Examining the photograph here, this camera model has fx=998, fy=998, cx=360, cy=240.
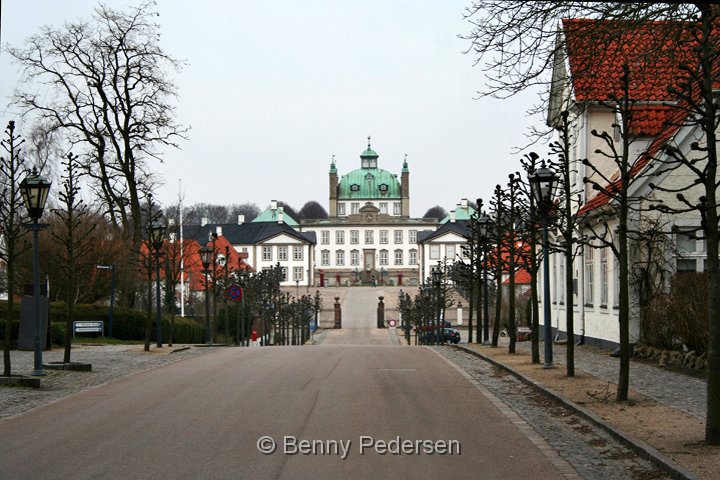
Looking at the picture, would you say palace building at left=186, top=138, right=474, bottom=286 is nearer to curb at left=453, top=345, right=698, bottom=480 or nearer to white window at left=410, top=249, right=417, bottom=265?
white window at left=410, top=249, right=417, bottom=265

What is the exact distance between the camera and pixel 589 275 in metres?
30.4

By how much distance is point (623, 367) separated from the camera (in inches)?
542

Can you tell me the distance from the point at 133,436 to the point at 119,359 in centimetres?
1524

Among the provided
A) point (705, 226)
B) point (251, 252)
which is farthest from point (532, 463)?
point (251, 252)

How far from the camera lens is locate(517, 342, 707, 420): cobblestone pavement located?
45.9ft

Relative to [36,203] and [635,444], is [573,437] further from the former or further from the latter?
[36,203]

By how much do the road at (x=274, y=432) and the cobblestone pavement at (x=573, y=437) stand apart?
311 mm

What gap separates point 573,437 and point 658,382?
6306 millimetres

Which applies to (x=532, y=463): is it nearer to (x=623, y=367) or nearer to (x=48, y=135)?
(x=623, y=367)

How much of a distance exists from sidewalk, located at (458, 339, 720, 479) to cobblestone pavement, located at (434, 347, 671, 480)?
0.47ft

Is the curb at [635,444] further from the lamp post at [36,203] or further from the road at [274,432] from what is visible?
the lamp post at [36,203]

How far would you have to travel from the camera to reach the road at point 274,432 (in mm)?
9281

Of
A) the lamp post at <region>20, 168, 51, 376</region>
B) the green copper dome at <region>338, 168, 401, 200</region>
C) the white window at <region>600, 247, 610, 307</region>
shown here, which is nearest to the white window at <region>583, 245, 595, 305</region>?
the white window at <region>600, 247, 610, 307</region>

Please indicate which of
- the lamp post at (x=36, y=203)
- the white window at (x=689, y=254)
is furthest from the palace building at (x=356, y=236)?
the lamp post at (x=36, y=203)
